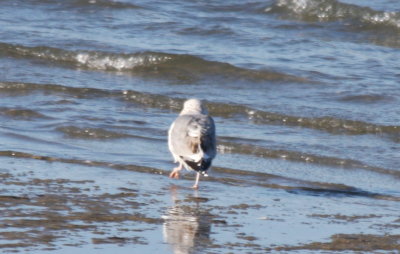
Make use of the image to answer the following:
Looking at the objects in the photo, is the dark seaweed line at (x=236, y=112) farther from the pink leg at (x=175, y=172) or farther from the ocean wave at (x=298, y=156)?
the pink leg at (x=175, y=172)

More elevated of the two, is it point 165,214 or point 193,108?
point 193,108

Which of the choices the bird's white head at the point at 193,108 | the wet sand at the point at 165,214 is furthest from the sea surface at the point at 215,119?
the bird's white head at the point at 193,108

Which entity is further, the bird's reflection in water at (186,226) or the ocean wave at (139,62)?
the ocean wave at (139,62)

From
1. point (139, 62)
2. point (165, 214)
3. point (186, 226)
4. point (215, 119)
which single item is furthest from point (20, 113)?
point (186, 226)

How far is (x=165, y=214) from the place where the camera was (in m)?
5.75

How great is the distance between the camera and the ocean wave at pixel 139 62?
38.7 feet

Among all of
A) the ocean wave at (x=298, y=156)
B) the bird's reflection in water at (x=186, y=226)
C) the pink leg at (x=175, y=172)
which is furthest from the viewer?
the ocean wave at (x=298, y=156)

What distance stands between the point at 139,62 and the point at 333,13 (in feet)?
A: 13.5

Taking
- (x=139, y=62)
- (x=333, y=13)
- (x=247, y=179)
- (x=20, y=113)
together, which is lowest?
(x=247, y=179)

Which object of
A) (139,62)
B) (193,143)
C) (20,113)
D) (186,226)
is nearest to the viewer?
(186,226)

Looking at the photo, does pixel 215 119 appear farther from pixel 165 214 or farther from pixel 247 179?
pixel 165 214

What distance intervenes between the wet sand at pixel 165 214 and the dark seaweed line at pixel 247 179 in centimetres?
2

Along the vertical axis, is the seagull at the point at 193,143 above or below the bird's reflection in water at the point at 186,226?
above

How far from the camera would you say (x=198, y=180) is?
7000mm
